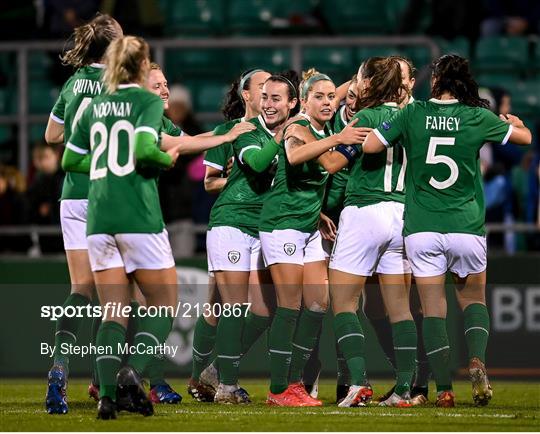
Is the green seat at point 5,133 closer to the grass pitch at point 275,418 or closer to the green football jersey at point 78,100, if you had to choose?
the grass pitch at point 275,418

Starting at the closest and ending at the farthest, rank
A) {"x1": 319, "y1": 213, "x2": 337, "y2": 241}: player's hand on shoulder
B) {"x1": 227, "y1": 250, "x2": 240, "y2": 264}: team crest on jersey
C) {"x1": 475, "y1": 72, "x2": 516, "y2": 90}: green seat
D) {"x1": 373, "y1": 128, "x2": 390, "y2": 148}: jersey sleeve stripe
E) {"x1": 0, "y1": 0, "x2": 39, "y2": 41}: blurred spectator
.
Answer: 1. {"x1": 373, "y1": 128, "x2": 390, "y2": 148}: jersey sleeve stripe
2. {"x1": 227, "y1": 250, "x2": 240, "y2": 264}: team crest on jersey
3. {"x1": 319, "y1": 213, "x2": 337, "y2": 241}: player's hand on shoulder
4. {"x1": 475, "y1": 72, "x2": 516, "y2": 90}: green seat
5. {"x1": 0, "y1": 0, "x2": 39, "y2": 41}: blurred spectator

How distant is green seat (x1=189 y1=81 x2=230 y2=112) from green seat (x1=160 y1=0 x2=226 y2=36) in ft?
3.17

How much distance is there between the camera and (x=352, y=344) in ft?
27.5

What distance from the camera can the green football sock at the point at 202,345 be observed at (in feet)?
30.2

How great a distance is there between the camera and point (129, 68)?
739 centimetres

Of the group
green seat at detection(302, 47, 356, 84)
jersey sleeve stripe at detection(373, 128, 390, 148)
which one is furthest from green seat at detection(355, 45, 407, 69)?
jersey sleeve stripe at detection(373, 128, 390, 148)

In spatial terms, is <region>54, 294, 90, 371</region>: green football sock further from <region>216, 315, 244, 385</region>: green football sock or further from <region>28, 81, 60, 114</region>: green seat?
<region>28, 81, 60, 114</region>: green seat

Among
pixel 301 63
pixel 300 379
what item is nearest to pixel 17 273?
pixel 301 63

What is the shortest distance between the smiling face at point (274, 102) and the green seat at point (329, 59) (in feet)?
16.8

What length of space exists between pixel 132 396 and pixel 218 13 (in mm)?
8536

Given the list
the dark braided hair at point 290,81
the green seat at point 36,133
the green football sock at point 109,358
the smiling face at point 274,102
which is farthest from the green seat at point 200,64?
the green football sock at point 109,358

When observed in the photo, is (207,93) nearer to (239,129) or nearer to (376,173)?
(376,173)

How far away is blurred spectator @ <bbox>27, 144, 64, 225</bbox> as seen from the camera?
12531 millimetres

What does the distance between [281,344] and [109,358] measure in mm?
1594
